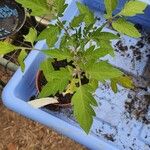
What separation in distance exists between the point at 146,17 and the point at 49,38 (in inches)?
24.0

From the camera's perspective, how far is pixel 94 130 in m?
A: 1.22

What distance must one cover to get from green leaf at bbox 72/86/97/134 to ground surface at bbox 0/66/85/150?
741 mm

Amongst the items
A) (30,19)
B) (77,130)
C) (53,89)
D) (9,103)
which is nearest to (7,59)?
(30,19)

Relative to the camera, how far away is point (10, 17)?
1419mm

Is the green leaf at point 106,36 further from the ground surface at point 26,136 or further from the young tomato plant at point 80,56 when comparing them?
the ground surface at point 26,136

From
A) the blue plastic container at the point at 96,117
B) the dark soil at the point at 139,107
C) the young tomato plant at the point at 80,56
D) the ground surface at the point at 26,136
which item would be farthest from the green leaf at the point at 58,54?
the ground surface at the point at 26,136

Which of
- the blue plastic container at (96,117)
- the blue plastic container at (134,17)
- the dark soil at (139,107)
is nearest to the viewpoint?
the blue plastic container at (96,117)

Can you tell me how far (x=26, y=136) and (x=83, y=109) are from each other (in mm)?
805

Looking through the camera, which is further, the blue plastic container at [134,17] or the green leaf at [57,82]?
the blue plastic container at [134,17]

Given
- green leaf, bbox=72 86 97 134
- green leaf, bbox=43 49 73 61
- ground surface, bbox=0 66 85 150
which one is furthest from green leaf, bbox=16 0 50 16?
ground surface, bbox=0 66 85 150

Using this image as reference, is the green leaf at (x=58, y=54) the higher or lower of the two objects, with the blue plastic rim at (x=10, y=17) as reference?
higher

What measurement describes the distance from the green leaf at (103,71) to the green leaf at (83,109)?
0.17ft

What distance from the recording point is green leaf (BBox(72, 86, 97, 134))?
0.75 meters

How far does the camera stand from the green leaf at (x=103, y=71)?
0.76 m
